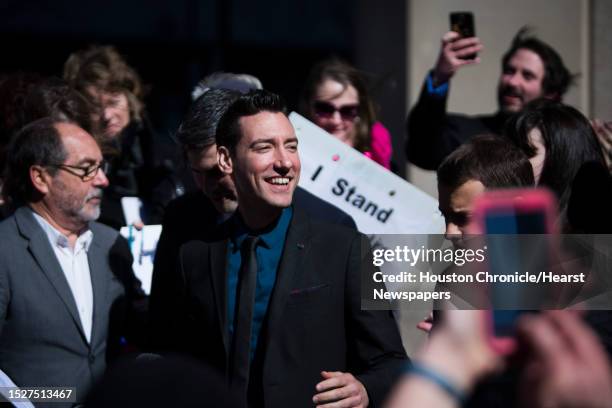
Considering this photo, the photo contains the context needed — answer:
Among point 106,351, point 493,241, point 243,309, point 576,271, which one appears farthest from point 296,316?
point 493,241

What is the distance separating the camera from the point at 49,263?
13.7 feet

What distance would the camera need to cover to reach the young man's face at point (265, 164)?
3617mm

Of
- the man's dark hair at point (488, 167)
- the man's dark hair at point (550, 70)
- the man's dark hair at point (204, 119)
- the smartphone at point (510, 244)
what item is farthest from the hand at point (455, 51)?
the smartphone at point (510, 244)

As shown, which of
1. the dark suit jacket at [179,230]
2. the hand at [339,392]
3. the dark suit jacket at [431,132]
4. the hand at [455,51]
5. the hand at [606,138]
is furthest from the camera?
the dark suit jacket at [431,132]

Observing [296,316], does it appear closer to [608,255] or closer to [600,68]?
[608,255]

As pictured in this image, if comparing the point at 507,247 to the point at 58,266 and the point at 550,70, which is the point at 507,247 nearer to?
the point at 58,266

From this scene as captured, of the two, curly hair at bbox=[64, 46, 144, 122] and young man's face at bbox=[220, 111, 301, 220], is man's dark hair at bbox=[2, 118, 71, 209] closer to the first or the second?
young man's face at bbox=[220, 111, 301, 220]

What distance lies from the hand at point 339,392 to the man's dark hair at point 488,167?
79cm

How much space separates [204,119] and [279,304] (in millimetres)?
1207

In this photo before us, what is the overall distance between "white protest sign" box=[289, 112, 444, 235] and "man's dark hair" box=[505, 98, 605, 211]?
0.54 metres

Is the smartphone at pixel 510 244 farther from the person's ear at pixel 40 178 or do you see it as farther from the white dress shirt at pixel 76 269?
the person's ear at pixel 40 178

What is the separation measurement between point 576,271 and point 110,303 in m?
2.13

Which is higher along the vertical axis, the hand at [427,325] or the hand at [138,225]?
the hand at [138,225]

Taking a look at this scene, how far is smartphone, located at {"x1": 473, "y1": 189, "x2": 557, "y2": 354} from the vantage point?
4.76 feet
